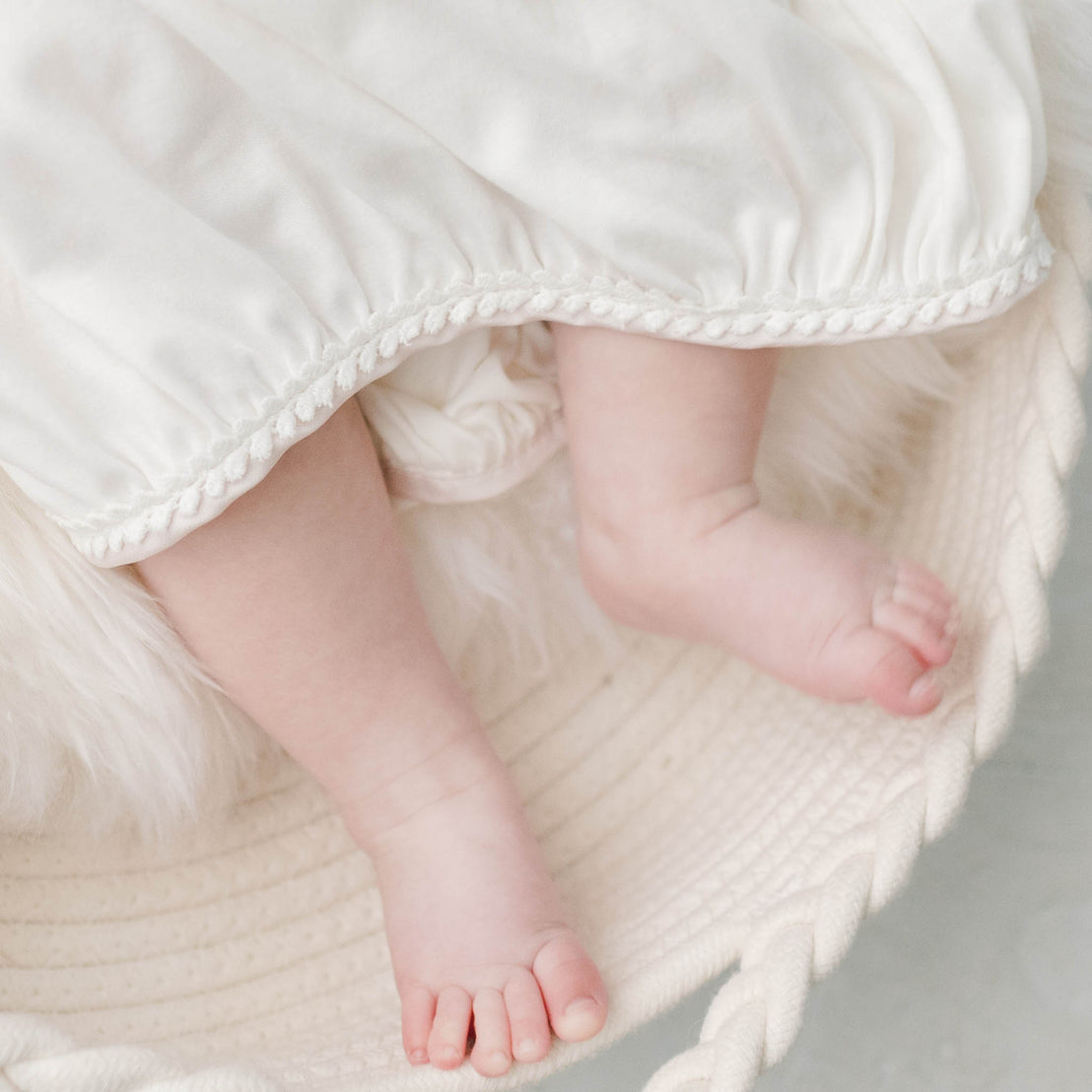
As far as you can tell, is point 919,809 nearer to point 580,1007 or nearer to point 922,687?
point 922,687

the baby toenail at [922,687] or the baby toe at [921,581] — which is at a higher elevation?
the baby toe at [921,581]

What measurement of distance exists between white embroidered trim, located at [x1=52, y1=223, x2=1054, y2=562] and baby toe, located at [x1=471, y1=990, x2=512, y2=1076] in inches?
12.4

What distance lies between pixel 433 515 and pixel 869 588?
11.2 inches

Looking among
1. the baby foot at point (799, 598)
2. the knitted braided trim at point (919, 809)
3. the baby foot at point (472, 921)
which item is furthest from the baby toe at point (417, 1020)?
the baby foot at point (799, 598)

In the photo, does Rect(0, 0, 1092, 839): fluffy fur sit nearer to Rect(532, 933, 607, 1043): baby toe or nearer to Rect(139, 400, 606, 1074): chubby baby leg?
Rect(139, 400, 606, 1074): chubby baby leg

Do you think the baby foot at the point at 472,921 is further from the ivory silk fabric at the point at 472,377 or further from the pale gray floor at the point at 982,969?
the pale gray floor at the point at 982,969

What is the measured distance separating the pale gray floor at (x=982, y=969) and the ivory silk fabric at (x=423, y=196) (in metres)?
0.45

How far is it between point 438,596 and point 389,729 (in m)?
0.14

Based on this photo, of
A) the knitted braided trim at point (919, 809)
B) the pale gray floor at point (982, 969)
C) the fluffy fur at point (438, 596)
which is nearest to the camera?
the knitted braided trim at point (919, 809)

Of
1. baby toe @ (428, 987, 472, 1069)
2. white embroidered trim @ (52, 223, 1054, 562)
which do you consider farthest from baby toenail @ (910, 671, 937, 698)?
baby toe @ (428, 987, 472, 1069)

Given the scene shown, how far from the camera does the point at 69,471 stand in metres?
0.61

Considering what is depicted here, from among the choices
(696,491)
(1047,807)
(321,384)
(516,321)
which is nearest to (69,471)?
(321,384)

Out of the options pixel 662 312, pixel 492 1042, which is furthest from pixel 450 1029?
pixel 662 312

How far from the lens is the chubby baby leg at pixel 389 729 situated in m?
0.66
